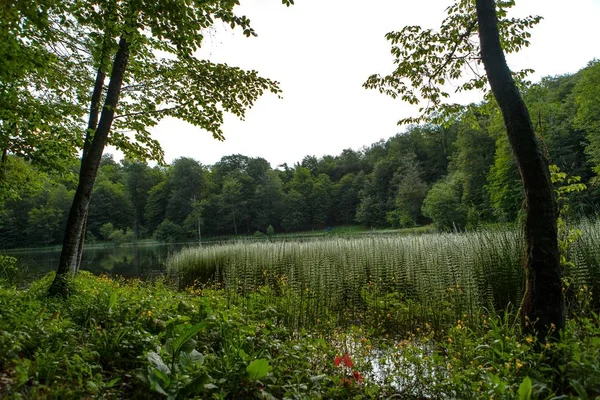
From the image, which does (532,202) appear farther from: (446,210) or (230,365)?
(446,210)

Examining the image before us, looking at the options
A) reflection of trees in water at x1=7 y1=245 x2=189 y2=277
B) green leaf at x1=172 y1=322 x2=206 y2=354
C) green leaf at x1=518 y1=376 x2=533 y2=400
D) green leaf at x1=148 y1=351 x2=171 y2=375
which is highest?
green leaf at x1=172 y1=322 x2=206 y2=354

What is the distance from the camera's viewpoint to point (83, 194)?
4.99 meters

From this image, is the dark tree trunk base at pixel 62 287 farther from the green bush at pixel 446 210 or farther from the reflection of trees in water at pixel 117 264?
the green bush at pixel 446 210

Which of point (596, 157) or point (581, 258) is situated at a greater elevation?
point (596, 157)

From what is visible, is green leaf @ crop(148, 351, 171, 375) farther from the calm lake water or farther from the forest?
the calm lake water

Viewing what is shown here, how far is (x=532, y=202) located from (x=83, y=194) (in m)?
5.90

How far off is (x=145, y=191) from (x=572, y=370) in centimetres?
8707

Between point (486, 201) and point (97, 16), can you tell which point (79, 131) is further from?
point (486, 201)

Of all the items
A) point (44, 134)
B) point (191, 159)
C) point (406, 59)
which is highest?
point (191, 159)

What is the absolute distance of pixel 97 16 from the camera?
3229 millimetres

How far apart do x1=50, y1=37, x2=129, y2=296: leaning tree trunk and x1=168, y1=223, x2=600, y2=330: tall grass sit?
261cm

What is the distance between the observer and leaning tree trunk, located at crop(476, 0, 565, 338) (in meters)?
2.61

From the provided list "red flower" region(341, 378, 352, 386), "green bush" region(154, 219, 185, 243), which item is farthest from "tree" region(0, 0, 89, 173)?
"green bush" region(154, 219, 185, 243)

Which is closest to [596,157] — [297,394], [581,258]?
[581,258]
